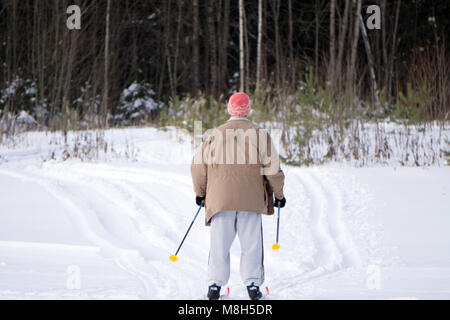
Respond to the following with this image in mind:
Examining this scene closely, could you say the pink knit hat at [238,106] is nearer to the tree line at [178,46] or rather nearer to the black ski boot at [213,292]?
the black ski boot at [213,292]

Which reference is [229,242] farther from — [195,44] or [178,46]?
[178,46]

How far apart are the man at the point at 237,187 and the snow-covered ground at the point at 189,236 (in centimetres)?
33

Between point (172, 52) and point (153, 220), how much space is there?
19645 mm

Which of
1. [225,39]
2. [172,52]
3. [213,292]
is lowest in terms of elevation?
[213,292]

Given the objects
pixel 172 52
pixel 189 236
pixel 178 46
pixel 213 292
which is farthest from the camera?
pixel 172 52

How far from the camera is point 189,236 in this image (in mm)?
6402

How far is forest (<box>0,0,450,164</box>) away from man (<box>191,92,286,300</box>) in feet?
25.2

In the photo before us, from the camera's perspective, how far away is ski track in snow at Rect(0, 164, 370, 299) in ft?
16.4

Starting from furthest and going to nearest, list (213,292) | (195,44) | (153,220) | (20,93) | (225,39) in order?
(225,39) → (195,44) → (20,93) → (153,220) → (213,292)

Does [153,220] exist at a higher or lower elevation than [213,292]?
higher

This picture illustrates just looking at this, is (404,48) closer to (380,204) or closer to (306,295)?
(380,204)

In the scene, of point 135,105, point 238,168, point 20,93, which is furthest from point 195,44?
point 238,168

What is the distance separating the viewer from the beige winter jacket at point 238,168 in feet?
13.3
